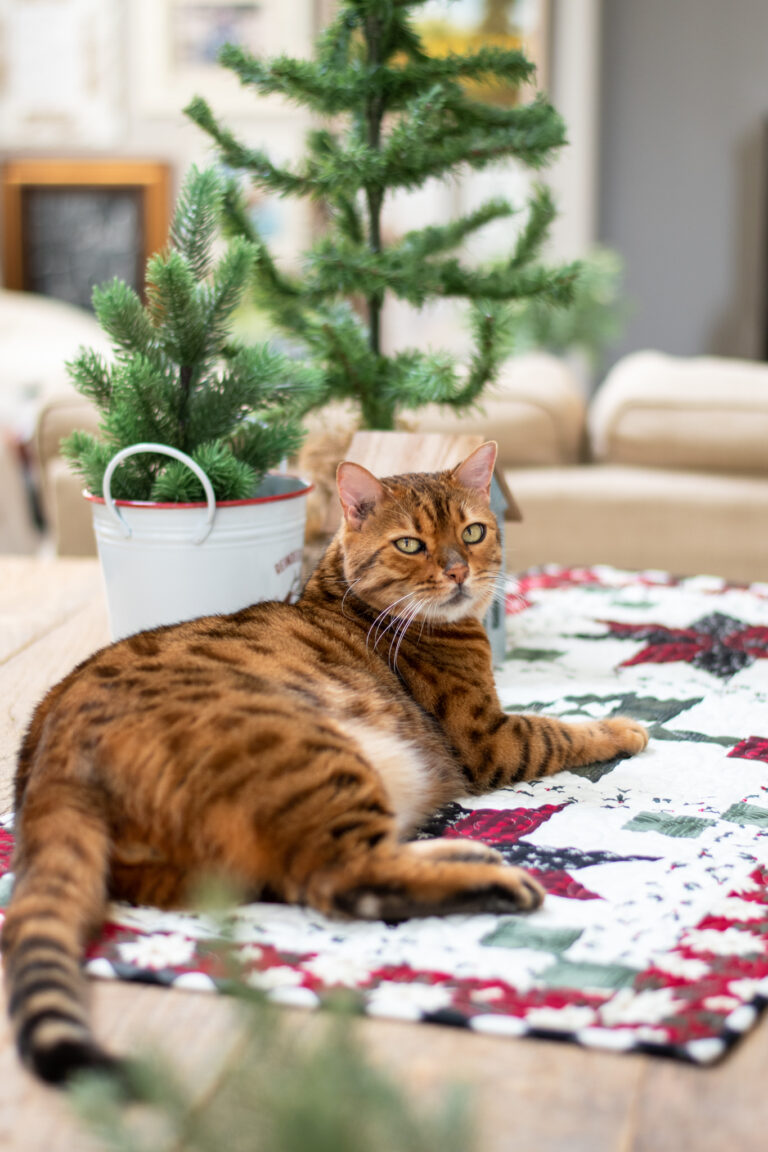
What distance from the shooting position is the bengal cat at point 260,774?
761 millimetres

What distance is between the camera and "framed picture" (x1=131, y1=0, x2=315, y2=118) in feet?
15.1

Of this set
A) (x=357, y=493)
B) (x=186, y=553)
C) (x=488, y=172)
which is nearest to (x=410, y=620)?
(x=357, y=493)

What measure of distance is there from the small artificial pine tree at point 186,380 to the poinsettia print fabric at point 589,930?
46 cm

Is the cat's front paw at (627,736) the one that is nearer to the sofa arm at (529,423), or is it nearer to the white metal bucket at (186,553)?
the white metal bucket at (186,553)

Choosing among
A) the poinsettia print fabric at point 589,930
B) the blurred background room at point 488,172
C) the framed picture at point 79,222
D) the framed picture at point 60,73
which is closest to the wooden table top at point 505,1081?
the poinsettia print fabric at point 589,930

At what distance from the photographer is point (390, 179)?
156cm

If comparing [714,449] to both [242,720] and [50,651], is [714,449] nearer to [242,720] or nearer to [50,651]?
[50,651]

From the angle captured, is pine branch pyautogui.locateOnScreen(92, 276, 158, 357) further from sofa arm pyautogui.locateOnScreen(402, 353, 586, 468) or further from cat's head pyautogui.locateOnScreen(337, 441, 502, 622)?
sofa arm pyautogui.locateOnScreen(402, 353, 586, 468)

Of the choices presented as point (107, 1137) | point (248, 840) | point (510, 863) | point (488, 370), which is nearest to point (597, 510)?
point (488, 370)

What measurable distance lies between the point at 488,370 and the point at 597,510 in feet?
2.69

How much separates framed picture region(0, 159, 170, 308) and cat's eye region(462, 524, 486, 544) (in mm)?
3927

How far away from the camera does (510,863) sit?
0.91 metres

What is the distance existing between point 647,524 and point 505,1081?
5.93 feet

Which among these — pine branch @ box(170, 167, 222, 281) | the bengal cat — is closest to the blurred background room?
pine branch @ box(170, 167, 222, 281)
